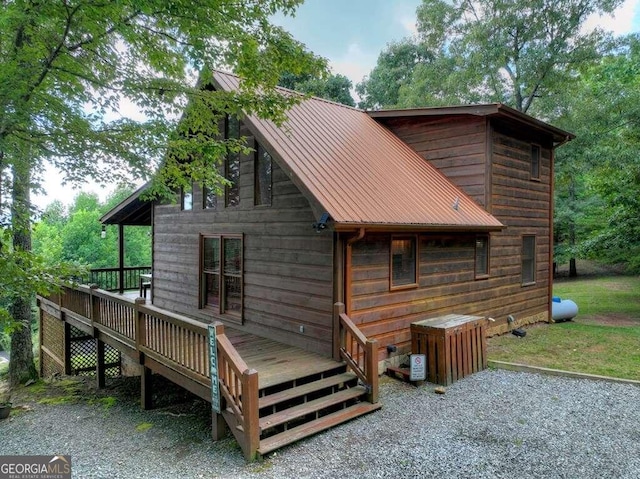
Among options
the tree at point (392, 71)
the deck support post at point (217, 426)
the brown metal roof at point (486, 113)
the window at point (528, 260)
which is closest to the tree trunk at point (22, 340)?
the deck support post at point (217, 426)

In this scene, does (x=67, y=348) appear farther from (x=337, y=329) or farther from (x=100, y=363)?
(x=337, y=329)

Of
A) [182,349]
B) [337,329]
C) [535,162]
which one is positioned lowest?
[182,349]

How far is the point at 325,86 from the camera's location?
23.0m

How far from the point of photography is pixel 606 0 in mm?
15117

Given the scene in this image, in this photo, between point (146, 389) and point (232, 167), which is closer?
point (146, 389)

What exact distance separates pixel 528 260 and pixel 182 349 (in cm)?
897

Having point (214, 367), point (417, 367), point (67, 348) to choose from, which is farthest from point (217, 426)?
point (67, 348)

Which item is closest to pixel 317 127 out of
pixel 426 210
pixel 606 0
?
pixel 426 210

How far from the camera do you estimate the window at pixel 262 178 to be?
7699 mm

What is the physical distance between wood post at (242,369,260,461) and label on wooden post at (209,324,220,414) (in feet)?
1.99

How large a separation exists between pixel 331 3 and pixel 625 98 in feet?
44.6

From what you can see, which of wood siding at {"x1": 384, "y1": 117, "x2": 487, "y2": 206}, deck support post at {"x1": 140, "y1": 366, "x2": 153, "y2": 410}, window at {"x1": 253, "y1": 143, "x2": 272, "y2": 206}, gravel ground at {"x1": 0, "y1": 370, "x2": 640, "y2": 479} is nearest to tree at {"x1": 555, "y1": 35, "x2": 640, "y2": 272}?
wood siding at {"x1": 384, "y1": 117, "x2": 487, "y2": 206}

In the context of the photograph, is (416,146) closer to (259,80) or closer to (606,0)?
(259,80)

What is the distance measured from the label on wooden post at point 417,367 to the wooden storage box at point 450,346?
0.28 m
